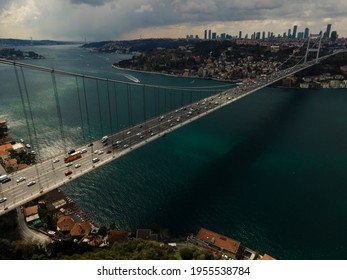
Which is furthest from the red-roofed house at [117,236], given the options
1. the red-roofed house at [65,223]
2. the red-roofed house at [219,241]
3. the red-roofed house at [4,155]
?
the red-roofed house at [4,155]

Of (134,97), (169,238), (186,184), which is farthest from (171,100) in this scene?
(169,238)

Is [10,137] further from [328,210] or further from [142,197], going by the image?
[328,210]

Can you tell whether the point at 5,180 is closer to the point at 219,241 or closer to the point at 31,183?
the point at 31,183

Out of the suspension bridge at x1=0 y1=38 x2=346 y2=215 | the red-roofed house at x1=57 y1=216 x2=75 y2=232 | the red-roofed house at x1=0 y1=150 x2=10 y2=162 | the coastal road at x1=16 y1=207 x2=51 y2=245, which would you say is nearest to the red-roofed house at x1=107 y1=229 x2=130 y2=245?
the red-roofed house at x1=57 y1=216 x2=75 y2=232

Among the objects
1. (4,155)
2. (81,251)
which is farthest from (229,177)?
(4,155)

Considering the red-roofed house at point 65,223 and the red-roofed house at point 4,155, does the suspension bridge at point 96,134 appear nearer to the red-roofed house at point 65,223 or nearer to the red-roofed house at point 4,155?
the red-roofed house at point 4,155

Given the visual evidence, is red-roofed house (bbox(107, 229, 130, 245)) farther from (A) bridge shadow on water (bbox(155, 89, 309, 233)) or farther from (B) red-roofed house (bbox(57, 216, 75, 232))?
(A) bridge shadow on water (bbox(155, 89, 309, 233))
